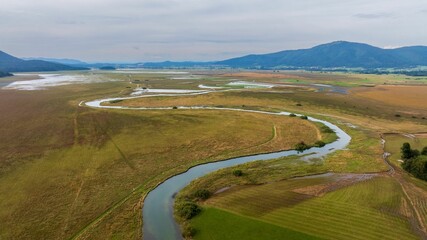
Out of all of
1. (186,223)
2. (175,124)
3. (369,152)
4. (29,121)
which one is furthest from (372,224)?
(29,121)

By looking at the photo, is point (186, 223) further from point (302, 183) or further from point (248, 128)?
point (248, 128)

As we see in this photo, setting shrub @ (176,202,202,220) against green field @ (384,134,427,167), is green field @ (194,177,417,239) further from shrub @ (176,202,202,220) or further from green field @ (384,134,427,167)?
green field @ (384,134,427,167)

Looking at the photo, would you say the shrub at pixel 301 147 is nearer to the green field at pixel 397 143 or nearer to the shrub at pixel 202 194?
the green field at pixel 397 143

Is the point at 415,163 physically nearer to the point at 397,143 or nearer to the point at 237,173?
the point at 397,143

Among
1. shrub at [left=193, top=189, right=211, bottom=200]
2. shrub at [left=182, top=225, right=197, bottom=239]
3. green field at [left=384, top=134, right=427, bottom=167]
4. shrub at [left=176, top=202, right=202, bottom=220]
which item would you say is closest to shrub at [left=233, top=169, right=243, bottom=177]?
shrub at [left=193, top=189, right=211, bottom=200]

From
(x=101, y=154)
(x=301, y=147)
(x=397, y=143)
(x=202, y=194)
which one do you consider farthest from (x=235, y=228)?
(x=397, y=143)
